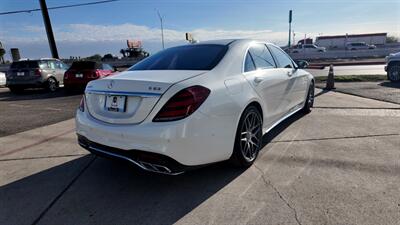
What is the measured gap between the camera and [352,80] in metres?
12.8

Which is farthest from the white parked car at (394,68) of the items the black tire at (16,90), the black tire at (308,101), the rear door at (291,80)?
the black tire at (16,90)

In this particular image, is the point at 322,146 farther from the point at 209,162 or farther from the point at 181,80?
the point at 181,80

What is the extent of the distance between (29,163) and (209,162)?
275cm

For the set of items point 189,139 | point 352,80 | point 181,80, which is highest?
point 181,80

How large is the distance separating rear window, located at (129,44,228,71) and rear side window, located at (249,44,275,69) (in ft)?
1.69

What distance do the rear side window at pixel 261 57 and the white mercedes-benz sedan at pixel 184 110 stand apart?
0.03 meters

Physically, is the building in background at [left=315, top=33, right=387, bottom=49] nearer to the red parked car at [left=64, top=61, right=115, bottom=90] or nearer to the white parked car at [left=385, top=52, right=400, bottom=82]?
the white parked car at [left=385, top=52, right=400, bottom=82]

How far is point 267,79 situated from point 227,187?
5.61 feet

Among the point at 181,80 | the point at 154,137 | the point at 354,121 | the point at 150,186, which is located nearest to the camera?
the point at 154,137

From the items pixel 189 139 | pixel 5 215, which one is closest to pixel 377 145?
pixel 189 139

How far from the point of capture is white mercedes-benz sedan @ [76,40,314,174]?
299 centimetres

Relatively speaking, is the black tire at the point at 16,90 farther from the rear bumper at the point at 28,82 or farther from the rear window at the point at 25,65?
the rear window at the point at 25,65

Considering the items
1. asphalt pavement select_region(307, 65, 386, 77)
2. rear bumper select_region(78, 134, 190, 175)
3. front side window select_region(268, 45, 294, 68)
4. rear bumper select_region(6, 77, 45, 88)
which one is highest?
front side window select_region(268, 45, 294, 68)

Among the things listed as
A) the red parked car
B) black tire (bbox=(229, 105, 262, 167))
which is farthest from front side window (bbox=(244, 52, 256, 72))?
the red parked car
